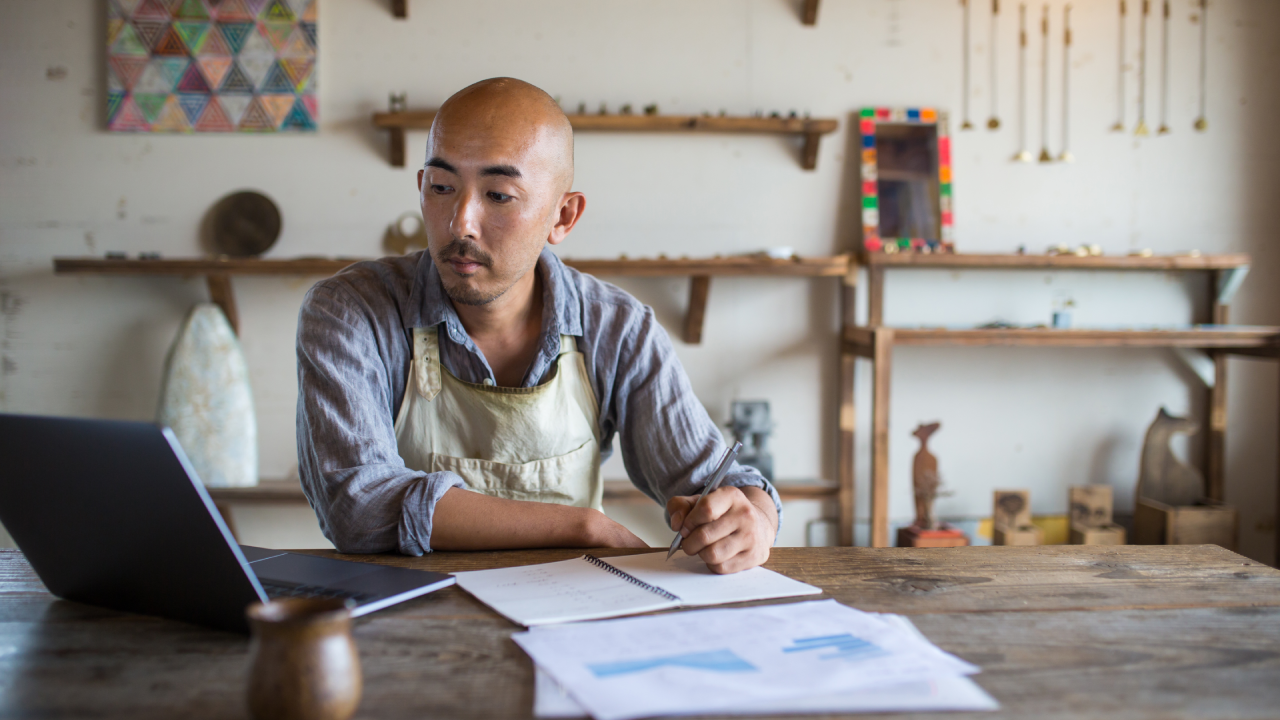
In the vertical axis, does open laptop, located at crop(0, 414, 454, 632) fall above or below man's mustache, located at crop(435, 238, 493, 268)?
below

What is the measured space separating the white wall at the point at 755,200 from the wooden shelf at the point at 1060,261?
17cm

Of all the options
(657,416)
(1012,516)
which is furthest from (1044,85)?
(657,416)

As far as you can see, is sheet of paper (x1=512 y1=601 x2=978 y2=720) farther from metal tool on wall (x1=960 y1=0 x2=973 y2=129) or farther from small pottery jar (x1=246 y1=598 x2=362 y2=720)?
metal tool on wall (x1=960 y1=0 x2=973 y2=129)

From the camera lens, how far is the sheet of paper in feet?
2.08

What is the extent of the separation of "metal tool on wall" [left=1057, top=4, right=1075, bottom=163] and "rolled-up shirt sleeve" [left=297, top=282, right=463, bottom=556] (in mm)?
2612

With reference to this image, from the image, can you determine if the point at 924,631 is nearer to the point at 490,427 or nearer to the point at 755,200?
the point at 490,427

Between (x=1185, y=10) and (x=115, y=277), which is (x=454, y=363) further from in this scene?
A: (x=1185, y=10)

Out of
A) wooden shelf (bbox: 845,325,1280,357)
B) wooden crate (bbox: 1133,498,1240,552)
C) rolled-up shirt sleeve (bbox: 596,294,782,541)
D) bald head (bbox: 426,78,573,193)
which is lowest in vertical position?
wooden crate (bbox: 1133,498,1240,552)

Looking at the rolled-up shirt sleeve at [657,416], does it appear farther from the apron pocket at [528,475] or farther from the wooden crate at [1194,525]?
the wooden crate at [1194,525]

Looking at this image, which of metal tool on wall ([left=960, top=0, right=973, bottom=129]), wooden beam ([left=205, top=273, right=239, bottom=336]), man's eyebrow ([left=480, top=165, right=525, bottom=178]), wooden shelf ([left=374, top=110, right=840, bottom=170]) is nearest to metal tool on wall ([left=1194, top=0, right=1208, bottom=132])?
metal tool on wall ([left=960, top=0, right=973, bottom=129])

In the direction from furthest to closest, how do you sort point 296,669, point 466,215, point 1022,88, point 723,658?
1. point 1022,88
2. point 466,215
3. point 723,658
4. point 296,669

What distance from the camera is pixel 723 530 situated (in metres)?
1.00

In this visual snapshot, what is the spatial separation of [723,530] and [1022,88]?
8.63ft

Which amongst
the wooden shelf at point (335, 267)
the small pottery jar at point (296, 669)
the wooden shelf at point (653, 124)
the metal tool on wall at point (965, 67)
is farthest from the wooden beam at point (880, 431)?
the small pottery jar at point (296, 669)
